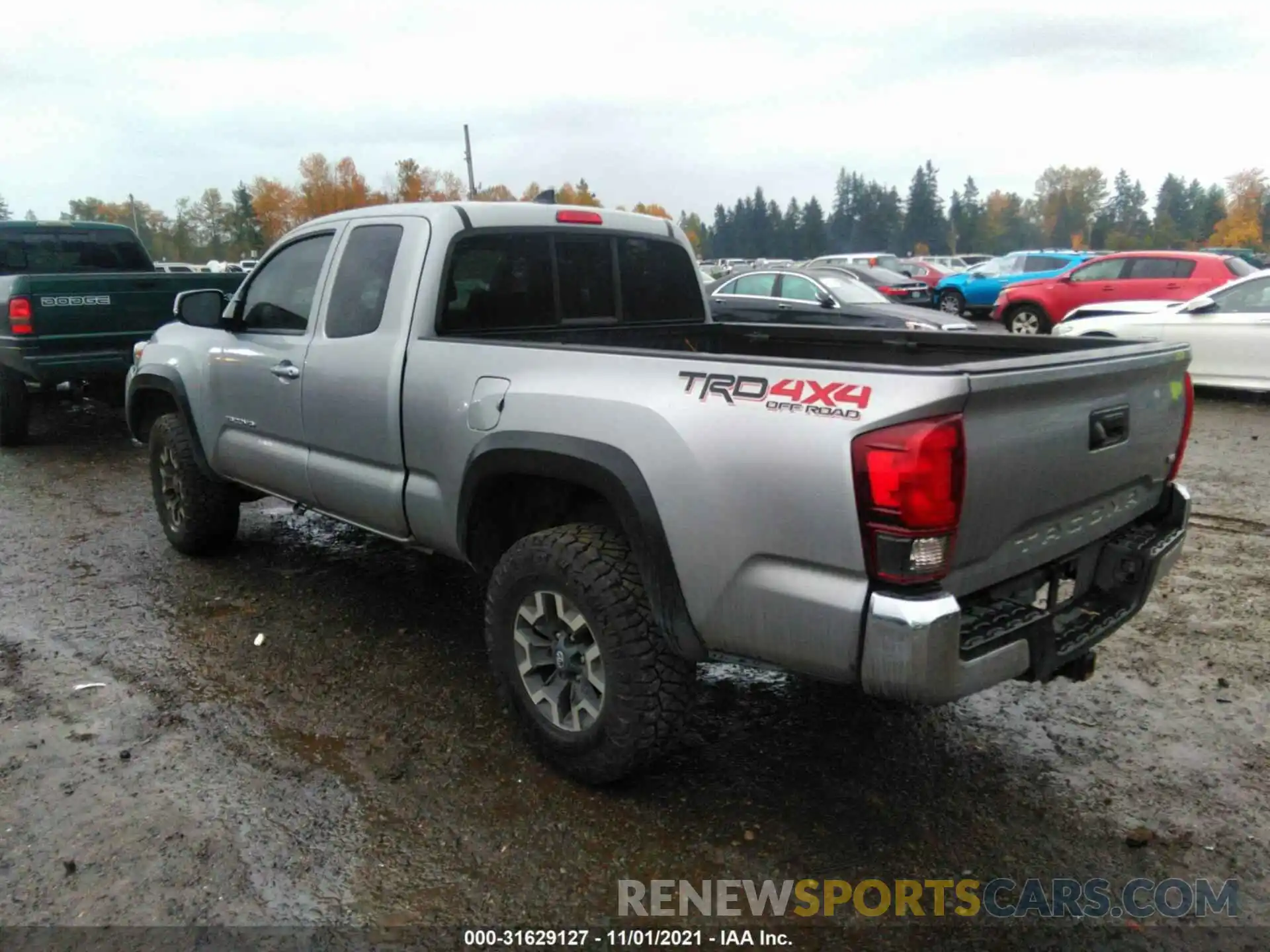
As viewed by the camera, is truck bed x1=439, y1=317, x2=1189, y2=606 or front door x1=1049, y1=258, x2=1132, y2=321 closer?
truck bed x1=439, y1=317, x2=1189, y2=606

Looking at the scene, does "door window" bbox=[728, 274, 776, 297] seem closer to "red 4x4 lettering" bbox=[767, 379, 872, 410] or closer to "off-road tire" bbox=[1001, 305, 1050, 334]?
"off-road tire" bbox=[1001, 305, 1050, 334]

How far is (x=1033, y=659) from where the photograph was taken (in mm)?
2721

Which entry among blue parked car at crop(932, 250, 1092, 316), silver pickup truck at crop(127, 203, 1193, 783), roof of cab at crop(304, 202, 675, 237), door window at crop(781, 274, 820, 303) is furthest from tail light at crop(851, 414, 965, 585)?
blue parked car at crop(932, 250, 1092, 316)

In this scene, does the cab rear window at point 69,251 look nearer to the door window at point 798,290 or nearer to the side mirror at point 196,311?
the side mirror at point 196,311

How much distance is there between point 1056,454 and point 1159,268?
14844 mm

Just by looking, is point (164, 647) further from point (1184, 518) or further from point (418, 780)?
point (1184, 518)

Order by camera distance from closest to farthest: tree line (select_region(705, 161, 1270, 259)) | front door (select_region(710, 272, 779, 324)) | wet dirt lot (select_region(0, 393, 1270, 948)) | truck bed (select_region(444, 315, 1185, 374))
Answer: wet dirt lot (select_region(0, 393, 1270, 948))
truck bed (select_region(444, 315, 1185, 374))
front door (select_region(710, 272, 779, 324))
tree line (select_region(705, 161, 1270, 259))

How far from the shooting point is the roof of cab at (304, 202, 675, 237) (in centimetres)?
402

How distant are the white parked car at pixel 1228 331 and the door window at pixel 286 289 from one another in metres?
7.91

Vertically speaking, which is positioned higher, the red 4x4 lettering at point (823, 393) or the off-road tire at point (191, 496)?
the red 4x4 lettering at point (823, 393)

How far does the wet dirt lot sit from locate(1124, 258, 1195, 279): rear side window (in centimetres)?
1194

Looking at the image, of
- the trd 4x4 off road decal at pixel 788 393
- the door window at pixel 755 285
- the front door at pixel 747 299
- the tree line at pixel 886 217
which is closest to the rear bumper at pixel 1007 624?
the trd 4x4 off road decal at pixel 788 393

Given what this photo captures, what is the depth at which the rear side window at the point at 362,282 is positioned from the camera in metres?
4.04

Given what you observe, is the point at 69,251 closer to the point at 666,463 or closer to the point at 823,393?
the point at 666,463
